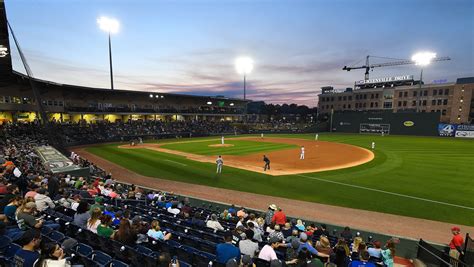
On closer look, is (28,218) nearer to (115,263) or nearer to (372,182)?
(115,263)

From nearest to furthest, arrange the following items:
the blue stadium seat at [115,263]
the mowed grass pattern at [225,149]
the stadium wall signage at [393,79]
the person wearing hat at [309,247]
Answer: the blue stadium seat at [115,263] → the person wearing hat at [309,247] → the mowed grass pattern at [225,149] → the stadium wall signage at [393,79]

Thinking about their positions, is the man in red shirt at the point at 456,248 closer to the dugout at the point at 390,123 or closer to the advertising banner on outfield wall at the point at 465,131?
the dugout at the point at 390,123

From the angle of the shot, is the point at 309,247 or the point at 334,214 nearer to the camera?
the point at 309,247

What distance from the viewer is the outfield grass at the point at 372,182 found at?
1349 cm

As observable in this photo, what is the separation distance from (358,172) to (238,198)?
1201 centimetres

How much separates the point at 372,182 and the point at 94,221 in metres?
18.0

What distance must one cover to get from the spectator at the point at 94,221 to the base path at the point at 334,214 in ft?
28.0

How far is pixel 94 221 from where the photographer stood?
250 inches

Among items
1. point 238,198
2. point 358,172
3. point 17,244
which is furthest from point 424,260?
point 358,172

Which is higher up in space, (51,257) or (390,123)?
(390,123)

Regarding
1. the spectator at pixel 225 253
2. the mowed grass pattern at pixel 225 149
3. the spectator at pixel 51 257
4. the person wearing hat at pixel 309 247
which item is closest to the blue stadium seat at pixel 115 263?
the spectator at pixel 51 257

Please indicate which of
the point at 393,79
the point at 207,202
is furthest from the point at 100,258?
the point at 393,79

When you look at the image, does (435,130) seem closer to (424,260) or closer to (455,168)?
(455,168)

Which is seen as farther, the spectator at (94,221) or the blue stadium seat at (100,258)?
the spectator at (94,221)
